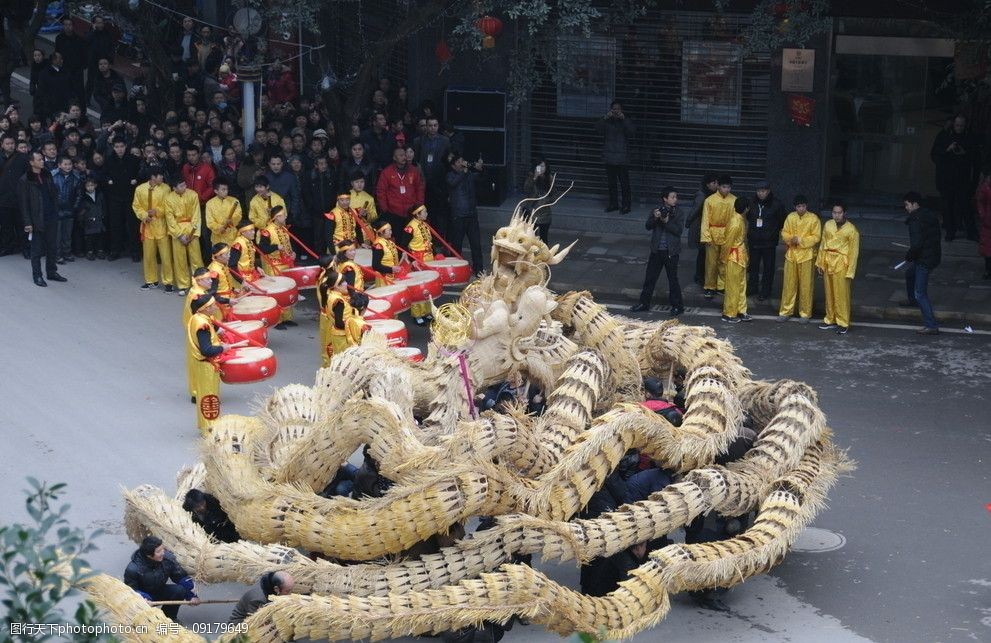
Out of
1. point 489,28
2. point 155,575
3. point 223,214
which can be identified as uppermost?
point 489,28

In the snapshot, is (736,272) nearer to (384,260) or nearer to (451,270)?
(451,270)

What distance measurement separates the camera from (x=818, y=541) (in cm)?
1216

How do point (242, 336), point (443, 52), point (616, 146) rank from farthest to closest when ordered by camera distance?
1. point (443, 52)
2. point (616, 146)
3. point (242, 336)

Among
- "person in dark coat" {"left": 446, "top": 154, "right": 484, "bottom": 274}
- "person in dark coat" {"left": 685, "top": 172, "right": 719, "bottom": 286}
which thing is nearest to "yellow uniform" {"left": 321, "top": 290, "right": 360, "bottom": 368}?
"person in dark coat" {"left": 446, "top": 154, "right": 484, "bottom": 274}

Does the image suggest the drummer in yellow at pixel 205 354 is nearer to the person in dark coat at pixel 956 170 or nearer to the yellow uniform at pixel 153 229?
the yellow uniform at pixel 153 229

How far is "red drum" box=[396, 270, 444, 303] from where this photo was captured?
1659 centimetres

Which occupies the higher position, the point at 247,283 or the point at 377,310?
the point at 247,283

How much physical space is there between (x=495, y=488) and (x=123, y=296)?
928 centimetres

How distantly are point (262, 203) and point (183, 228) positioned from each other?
42.7 inches

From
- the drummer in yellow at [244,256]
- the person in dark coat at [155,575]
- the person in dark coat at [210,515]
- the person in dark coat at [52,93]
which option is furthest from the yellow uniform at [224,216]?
the person in dark coat at [155,575]

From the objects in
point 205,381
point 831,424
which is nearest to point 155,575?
point 205,381

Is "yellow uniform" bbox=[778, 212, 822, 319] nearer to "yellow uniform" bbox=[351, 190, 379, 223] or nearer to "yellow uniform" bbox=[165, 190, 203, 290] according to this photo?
"yellow uniform" bbox=[351, 190, 379, 223]

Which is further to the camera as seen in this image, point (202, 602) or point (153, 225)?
point (153, 225)

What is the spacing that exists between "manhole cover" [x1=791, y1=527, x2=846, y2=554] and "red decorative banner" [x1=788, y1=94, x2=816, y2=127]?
32.7ft
